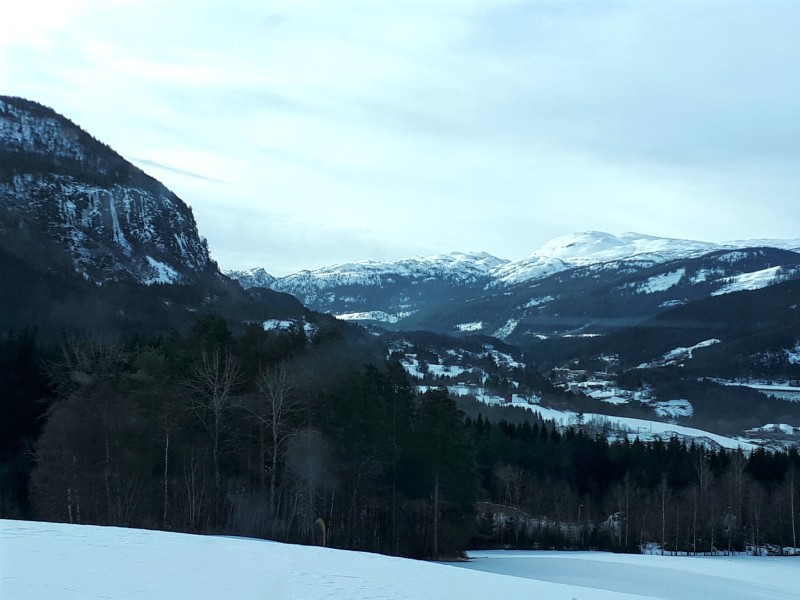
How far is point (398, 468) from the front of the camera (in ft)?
159

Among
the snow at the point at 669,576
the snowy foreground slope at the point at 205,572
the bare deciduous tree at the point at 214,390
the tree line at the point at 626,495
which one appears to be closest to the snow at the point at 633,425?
the tree line at the point at 626,495

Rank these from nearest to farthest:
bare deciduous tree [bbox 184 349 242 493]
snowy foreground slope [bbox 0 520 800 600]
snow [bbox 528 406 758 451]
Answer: snowy foreground slope [bbox 0 520 800 600]
bare deciduous tree [bbox 184 349 242 493]
snow [bbox 528 406 758 451]

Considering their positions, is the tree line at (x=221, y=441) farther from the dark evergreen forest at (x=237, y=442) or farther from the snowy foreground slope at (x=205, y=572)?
the snowy foreground slope at (x=205, y=572)

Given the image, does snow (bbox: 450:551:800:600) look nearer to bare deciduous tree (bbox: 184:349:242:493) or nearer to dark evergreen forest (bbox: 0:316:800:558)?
dark evergreen forest (bbox: 0:316:800:558)

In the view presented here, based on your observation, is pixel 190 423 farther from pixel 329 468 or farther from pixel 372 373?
pixel 372 373

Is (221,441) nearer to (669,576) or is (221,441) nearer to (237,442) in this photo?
(237,442)

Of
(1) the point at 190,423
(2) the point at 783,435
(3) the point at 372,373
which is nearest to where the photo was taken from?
(1) the point at 190,423

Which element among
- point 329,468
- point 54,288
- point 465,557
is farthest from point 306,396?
point 54,288

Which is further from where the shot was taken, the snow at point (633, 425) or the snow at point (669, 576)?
the snow at point (633, 425)

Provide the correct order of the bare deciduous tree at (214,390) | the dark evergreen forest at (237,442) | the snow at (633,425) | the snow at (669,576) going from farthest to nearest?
the snow at (633,425)
the bare deciduous tree at (214,390)
the dark evergreen forest at (237,442)
the snow at (669,576)

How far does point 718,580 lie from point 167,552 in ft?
86.8

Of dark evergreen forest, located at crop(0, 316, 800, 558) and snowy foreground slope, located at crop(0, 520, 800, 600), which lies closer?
snowy foreground slope, located at crop(0, 520, 800, 600)

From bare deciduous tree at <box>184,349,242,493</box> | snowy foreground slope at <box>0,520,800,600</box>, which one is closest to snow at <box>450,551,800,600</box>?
snowy foreground slope at <box>0,520,800,600</box>

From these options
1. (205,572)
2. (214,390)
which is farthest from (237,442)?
(205,572)
